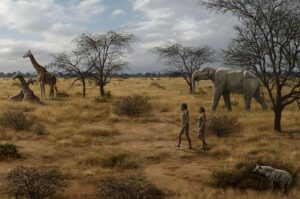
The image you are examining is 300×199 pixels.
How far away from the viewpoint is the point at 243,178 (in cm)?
1003

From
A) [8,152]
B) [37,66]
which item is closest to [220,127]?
[8,152]

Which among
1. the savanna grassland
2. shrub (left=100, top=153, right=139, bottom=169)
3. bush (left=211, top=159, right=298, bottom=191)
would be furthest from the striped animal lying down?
shrub (left=100, top=153, right=139, bottom=169)

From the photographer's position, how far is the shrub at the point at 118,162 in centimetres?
1153

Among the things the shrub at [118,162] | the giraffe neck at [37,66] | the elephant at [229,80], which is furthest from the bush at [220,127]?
the giraffe neck at [37,66]

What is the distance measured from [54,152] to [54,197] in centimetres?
453

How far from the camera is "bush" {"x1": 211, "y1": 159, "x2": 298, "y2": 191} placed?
981 cm

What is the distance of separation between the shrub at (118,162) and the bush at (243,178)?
2313 mm

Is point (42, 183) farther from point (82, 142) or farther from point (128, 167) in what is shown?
point (82, 142)

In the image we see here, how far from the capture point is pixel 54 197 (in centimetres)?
897

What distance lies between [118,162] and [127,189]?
2968 millimetres

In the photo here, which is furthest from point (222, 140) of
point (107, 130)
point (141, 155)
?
point (107, 130)

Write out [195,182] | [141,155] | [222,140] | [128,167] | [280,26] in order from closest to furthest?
[195,182] < [128,167] < [141,155] < [222,140] < [280,26]

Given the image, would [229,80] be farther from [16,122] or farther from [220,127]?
[16,122]

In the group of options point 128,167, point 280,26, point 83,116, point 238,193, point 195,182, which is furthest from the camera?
point 83,116
